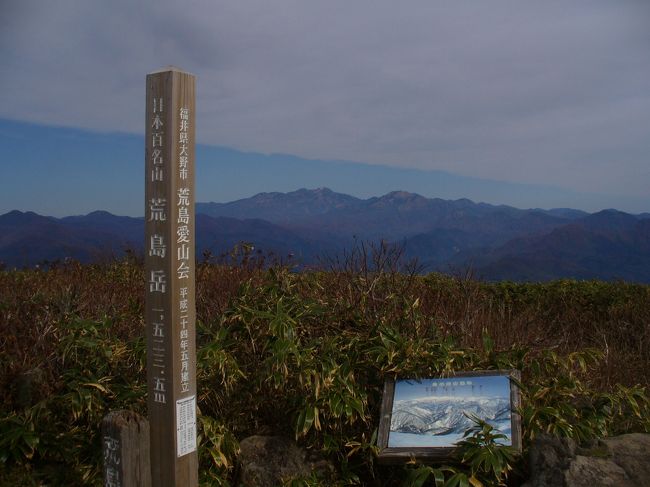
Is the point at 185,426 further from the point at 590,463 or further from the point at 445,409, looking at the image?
the point at 590,463

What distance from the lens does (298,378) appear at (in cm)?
481

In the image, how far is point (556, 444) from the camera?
4.11m

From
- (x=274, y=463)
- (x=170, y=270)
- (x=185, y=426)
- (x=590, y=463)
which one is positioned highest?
(x=170, y=270)

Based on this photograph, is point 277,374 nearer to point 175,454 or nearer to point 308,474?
point 308,474

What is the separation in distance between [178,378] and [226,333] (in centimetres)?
155

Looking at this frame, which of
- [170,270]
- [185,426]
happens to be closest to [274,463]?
[185,426]

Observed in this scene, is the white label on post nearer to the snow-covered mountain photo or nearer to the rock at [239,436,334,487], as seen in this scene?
the rock at [239,436,334,487]

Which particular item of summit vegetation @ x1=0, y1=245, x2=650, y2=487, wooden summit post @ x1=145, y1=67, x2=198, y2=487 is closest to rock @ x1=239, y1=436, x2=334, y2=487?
summit vegetation @ x1=0, y1=245, x2=650, y2=487

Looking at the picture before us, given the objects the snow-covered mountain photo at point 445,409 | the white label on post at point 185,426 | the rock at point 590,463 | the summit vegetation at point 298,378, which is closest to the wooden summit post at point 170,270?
the white label on post at point 185,426

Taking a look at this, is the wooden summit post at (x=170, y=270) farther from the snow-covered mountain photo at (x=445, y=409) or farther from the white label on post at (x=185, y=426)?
the snow-covered mountain photo at (x=445, y=409)

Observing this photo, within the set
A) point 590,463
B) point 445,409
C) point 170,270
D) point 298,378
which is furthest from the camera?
point 298,378

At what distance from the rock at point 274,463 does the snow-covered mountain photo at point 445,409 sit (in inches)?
24.2

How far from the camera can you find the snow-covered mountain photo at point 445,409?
4.41m

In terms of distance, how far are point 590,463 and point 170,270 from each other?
8.96 ft
